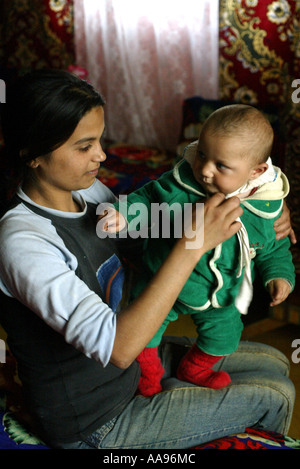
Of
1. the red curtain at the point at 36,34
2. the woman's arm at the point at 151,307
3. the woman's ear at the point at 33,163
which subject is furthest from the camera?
the red curtain at the point at 36,34

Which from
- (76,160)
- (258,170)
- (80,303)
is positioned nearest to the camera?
(80,303)

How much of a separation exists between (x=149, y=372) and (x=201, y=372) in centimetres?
13

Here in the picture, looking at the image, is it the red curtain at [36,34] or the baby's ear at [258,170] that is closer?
the baby's ear at [258,170]

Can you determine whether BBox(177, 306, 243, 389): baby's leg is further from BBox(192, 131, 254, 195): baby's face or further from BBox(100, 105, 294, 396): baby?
BBox(192, 131, 254, 195): baby's face

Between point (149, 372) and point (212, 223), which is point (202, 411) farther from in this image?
point (212, 223)

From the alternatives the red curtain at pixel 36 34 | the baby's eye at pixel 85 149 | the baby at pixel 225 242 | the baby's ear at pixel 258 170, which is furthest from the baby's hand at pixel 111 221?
the red curtain at pixel 36 34

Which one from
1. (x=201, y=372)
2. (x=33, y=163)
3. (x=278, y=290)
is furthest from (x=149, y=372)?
(x=33, y=163)

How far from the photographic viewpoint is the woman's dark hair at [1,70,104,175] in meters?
0.93

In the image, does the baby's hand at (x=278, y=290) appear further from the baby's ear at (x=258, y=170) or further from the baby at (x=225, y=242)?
the baby's ear at (x=258, y=170)

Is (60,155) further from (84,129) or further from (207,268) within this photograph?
(207,268)

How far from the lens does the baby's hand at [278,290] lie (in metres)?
1.15

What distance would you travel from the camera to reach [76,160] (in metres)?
1.00

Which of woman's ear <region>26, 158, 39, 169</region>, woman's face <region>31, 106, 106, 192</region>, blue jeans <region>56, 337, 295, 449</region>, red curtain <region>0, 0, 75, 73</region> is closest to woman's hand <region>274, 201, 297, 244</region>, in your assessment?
blue jeans <region>56, 337, 295, 449</region>
